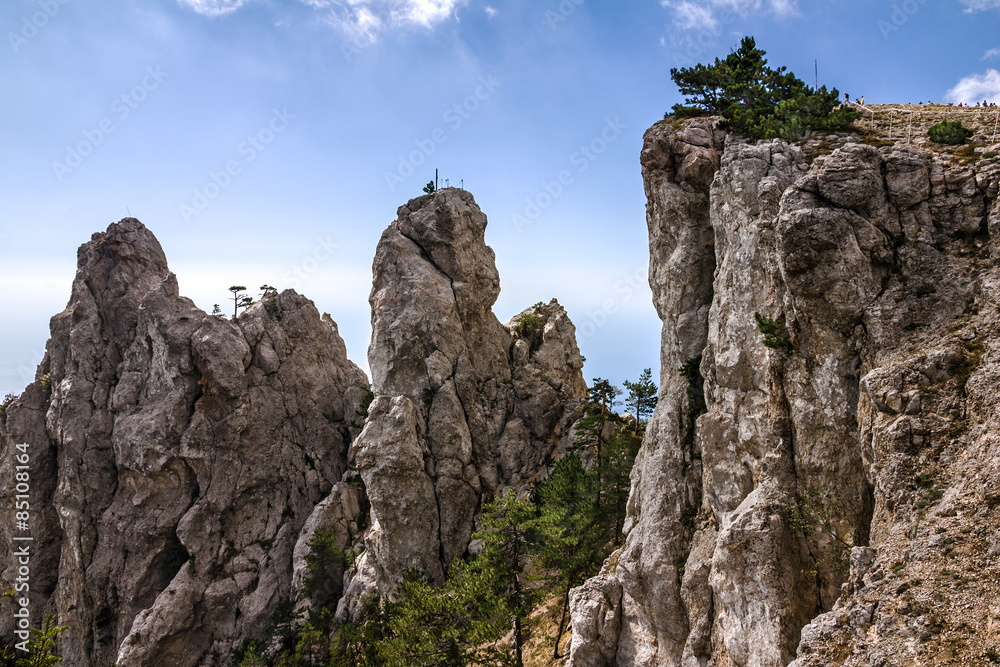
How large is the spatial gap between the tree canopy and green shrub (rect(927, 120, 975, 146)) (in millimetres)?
5892

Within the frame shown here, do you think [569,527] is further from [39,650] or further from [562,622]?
[39,650]

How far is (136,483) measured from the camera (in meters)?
61.1

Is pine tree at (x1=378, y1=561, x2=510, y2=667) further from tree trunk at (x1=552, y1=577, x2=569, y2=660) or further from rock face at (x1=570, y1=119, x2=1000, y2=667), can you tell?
rock face at (x1=570, y1=119, x2=1000, y2=667)

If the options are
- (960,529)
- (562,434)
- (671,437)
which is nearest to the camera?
(960,529)

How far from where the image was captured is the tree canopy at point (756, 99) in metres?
30.4

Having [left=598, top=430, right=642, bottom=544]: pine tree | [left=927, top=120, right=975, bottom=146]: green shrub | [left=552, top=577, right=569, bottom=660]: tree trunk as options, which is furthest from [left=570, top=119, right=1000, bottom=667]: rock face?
[left=598, top=430, right=642, bottom=544]: pine tree

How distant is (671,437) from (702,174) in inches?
675

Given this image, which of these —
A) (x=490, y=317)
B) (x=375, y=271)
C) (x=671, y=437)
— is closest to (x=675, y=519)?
(x=671, y=437)

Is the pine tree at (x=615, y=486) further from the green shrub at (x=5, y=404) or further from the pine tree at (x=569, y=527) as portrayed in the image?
the green shrub at (x=5, y=404)

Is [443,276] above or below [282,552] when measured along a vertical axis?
above

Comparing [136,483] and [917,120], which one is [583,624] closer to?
[917,120]

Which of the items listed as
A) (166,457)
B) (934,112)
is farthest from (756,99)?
(166,457)

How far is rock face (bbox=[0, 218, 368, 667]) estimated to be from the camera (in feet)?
189

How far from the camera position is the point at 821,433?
23.1 meters
